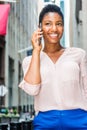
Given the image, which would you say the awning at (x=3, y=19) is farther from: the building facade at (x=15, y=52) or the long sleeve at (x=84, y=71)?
the building facade at (x=15, y=52)

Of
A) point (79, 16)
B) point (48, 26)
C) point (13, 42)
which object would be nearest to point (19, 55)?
point (13, 42)

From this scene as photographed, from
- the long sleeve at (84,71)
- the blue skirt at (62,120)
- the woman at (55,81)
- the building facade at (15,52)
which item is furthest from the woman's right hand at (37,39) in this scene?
the building facade at (15,52)

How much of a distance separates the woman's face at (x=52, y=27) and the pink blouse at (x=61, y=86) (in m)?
0.10

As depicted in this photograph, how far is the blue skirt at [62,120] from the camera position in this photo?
2139mm

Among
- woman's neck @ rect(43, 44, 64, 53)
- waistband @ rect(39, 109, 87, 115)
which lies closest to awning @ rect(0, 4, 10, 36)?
woman's neck @ rect(43, 44, 64, 53)

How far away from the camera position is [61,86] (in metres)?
2.19

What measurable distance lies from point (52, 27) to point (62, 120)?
1.38ft

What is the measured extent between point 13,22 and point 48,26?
33305 mm

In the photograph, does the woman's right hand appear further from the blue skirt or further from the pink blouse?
the blue skirt

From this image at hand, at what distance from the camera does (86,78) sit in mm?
2268

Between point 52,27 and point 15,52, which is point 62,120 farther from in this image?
point 15,52

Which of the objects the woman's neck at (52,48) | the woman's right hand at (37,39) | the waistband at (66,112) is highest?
the woman's right hand at (37,39)

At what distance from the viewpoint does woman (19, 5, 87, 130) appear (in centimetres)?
216

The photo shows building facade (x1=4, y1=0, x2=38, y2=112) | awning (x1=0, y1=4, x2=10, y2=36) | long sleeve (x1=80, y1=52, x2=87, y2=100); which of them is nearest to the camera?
long sleeve (x1=80, y1=52, x2=87, y2=100)
